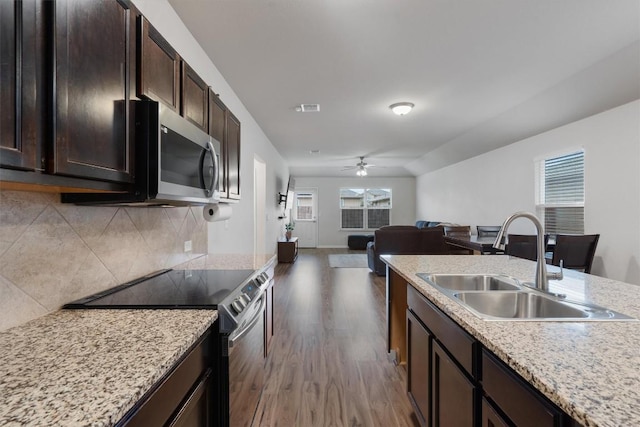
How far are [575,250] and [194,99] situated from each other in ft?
12.5

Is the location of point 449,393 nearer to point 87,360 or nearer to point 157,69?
point 87,360

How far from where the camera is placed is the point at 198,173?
1596 mm

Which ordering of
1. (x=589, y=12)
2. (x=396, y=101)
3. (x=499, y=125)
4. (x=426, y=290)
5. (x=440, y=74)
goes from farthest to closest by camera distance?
(x=499, y=125), (x=396, y=101), (x=440, y=74), (x=589, y=12), (x=426, y=290)

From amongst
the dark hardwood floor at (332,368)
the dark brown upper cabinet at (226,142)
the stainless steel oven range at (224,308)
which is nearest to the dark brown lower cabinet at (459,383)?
the dark hardwood floor at (332,368)

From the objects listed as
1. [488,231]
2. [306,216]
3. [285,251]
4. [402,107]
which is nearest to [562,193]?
[488,231]

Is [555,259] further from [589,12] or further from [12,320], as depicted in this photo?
[12,320]

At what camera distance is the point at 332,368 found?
95.7 inches

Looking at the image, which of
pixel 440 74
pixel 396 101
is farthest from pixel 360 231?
pixel 440 74

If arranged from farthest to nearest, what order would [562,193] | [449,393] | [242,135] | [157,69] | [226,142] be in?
[562,193] → [242,135] → [226,142] → [157,69] → [449,393]

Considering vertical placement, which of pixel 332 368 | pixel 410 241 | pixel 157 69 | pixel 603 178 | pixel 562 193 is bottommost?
pixel 332 368

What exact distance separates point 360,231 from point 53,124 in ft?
32.0

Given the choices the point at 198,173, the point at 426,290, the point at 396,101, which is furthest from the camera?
the point at 396,101

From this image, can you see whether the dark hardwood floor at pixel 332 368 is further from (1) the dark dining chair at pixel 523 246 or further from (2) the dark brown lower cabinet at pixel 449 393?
(1) the dark dining chair at pixel 523 246

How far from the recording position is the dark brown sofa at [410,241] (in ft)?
17.8
